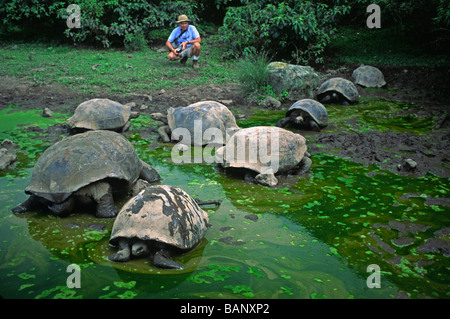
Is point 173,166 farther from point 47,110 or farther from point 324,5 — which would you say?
point 324,5

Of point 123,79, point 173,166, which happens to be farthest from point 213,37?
point 173,166

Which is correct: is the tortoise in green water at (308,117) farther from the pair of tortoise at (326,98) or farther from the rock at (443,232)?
the rock at (443,232)

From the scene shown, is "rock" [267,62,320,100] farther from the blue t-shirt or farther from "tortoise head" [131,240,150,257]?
"tortoise head" [131,240,150,257]

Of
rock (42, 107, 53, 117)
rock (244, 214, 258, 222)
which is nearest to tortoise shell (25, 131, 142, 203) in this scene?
rock (244, 214, 258, 222)

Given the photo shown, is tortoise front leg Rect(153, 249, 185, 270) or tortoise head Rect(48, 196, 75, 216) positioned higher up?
tortoise head Rect(48, 196, 75, 216)

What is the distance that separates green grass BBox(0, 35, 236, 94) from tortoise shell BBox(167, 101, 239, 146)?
2.75 m

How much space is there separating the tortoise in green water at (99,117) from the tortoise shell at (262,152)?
6.92 ft

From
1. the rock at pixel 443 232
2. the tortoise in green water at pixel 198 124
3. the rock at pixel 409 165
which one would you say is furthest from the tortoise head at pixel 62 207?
the rock at pixel 409 165

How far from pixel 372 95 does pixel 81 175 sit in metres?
8.06

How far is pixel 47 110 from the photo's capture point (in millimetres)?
7172

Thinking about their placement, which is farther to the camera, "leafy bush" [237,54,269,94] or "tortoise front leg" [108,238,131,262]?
"leafy bush" [237,54,269,94]

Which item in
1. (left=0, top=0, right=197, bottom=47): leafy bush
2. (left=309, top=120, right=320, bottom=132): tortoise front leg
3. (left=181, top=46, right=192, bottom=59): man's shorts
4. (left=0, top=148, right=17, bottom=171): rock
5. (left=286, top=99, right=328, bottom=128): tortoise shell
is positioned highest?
(left=0, top=0, right=197, bottom=47): leafy bush

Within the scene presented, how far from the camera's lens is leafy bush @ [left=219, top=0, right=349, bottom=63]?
11.6 meters

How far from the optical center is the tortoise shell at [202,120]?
6.22 metres
